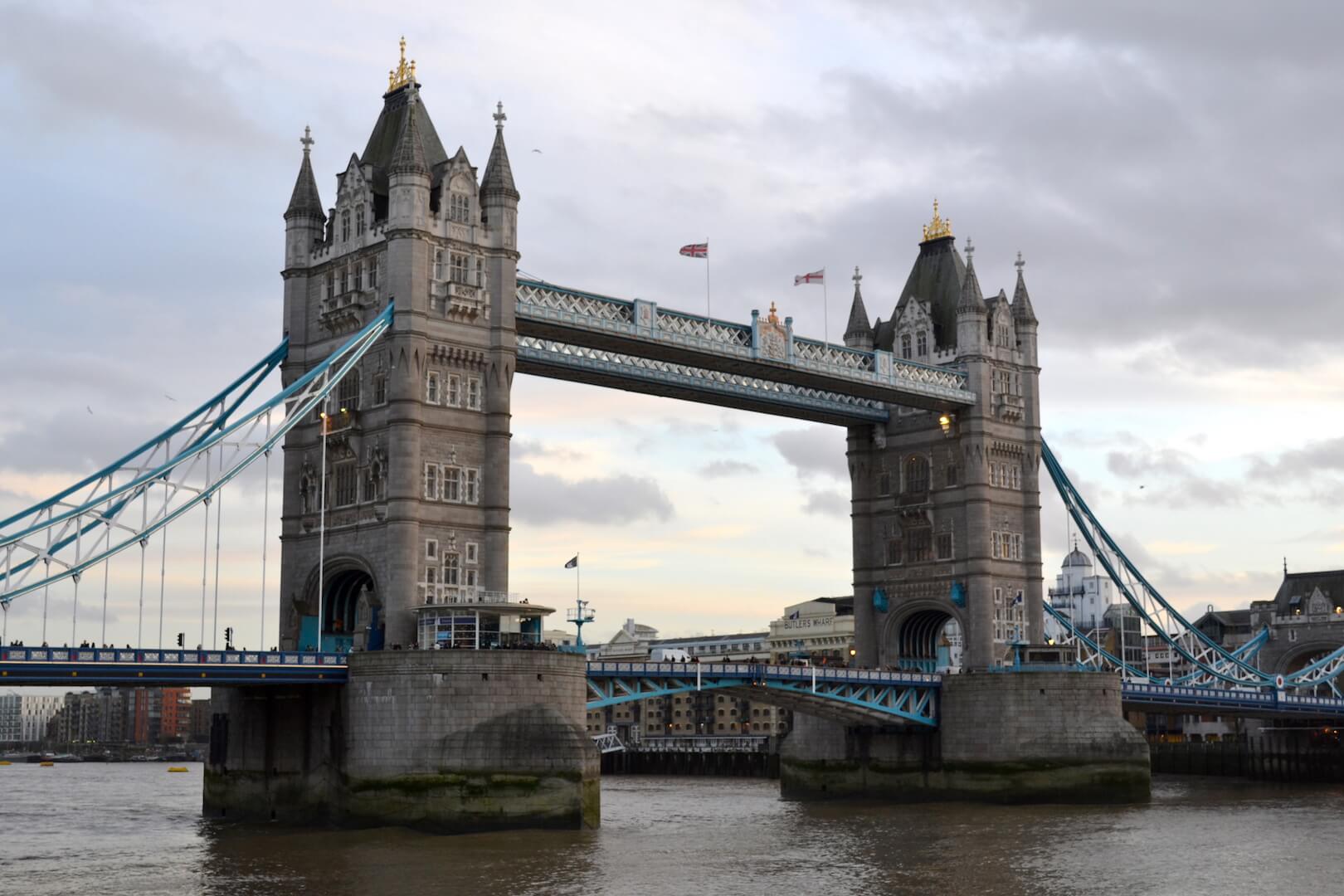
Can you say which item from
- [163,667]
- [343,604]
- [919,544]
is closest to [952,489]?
[919,544]

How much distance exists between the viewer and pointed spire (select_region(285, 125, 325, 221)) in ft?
257

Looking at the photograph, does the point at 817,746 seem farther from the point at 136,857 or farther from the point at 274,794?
the point at 136,857

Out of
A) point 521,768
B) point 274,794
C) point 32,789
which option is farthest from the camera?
point 32,789

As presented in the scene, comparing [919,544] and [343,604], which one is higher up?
[919,544]

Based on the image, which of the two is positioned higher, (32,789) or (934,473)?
(934,473)

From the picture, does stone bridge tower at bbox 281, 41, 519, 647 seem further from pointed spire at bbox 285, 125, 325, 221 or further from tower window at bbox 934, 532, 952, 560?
tower window at bbox 934, 532, 952, 560

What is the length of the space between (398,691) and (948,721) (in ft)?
114

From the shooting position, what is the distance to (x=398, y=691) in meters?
64.4

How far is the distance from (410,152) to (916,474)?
127 ft

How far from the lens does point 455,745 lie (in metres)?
63.5

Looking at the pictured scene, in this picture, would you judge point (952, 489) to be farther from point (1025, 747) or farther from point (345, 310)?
point (345, 310)

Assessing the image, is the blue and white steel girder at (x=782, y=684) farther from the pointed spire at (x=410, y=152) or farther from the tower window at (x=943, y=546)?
the pointed spire at (x=410, y=152)

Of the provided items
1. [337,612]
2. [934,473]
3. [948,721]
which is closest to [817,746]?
[948,721]

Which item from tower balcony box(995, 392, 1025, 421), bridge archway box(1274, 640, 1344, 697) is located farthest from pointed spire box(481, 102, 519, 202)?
bridge archway box(1274, 640, 1344, 697)
